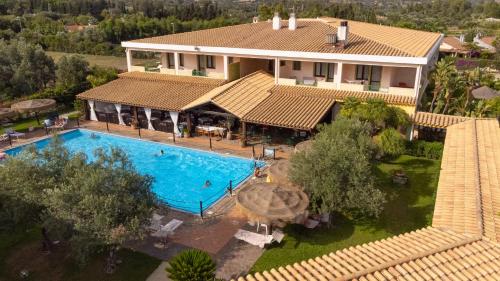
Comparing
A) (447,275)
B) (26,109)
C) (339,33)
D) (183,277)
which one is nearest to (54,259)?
(183,277)

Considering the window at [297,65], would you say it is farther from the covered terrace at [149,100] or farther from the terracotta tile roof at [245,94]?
the covered terrace at [149,100]

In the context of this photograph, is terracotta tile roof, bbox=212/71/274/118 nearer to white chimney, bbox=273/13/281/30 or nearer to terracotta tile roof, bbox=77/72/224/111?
terracotta tile roof, bbox=77/72/224/111

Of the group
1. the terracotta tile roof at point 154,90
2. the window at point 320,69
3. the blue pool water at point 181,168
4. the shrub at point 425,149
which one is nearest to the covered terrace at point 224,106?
the terracotta tile roof at point 154,90

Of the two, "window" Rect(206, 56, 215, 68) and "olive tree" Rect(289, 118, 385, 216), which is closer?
"olive tree" Rect(289, 118, 385, 216)

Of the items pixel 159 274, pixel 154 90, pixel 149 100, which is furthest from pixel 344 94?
pixel 159 274

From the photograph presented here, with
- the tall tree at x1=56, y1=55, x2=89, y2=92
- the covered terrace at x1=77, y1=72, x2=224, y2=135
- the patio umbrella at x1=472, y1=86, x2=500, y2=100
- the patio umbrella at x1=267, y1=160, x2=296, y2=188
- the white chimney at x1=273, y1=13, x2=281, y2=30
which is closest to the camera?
the patio umbrella at x1=267, y1=160, x2=296, y2=188

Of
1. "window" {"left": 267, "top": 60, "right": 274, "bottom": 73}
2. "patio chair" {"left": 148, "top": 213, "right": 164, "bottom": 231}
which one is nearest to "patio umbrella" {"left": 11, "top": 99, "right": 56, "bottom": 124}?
"patio chair" {"left": 148, "top": 213, "right": 164, "bottom": 231}
